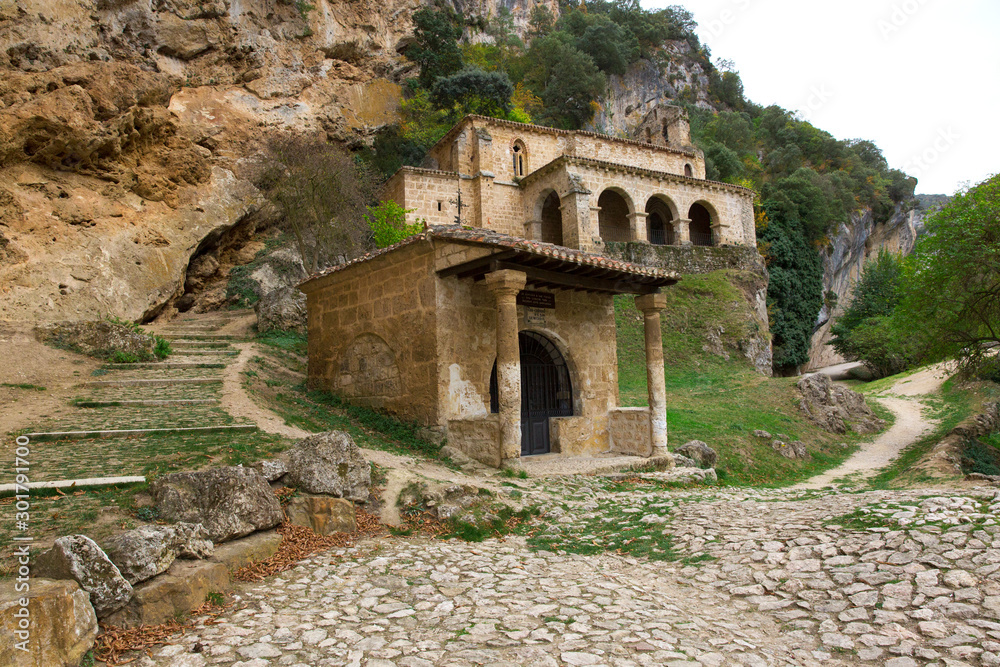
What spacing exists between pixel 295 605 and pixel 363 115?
97.6 feet

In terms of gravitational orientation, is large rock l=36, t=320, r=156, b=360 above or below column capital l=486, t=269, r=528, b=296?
below

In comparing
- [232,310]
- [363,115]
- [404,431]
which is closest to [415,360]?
[404,431]

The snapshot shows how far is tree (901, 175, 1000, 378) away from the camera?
14.9 meters

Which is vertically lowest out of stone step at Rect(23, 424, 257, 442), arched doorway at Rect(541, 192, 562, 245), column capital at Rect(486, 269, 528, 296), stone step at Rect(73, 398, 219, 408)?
stone step at Rect(23, 424, 257, 442)

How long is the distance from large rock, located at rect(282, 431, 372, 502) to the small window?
85.3 feet

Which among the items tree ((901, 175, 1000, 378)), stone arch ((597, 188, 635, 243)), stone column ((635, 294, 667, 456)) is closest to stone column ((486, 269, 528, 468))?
stone column ((635, 294, 667, 456))

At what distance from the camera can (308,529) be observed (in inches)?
239

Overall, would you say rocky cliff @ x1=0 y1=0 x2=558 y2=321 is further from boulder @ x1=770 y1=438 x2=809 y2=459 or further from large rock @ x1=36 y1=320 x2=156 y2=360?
boulder @ x1=770 y1=438 x2=809 y2=459

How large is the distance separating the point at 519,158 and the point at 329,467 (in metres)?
27.0

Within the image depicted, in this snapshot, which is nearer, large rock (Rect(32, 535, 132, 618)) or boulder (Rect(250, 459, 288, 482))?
large rock (Rect(32, 535, 132, 618))

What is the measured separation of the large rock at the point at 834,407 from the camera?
58.7 feet

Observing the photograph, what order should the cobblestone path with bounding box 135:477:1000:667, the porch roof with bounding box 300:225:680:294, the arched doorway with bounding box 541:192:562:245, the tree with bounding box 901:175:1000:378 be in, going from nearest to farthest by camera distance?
the cobblestone path with bounding box 135:477:1000:667 → the porch roof with bounding box 300:225:680:294 → the tree with bounding box 901:175:1000:378 → the arched doorway with bounding box 541:192:562:245

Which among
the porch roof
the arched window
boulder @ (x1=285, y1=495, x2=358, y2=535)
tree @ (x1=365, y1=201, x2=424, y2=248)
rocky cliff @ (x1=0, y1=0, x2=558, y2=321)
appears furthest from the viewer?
the arched window

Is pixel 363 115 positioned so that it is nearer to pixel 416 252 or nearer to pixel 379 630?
pixel 416 252
